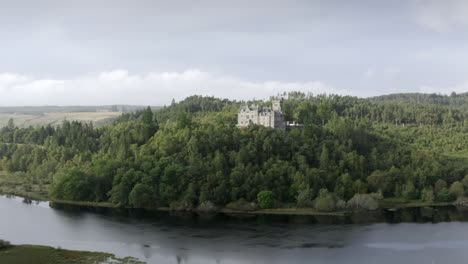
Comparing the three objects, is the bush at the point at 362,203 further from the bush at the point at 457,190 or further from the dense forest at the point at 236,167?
the bush at the point at 457,190

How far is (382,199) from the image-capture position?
9119cm

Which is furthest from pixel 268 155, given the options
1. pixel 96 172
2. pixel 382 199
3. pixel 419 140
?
pixel 419 140

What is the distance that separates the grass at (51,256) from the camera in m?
54.5

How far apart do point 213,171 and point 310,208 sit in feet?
64.0

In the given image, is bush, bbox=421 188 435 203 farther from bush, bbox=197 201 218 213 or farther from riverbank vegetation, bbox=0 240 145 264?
riverbank vegetation, bbox=0 240 145 264

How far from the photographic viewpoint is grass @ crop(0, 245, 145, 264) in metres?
54.5

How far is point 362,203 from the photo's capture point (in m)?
85.1

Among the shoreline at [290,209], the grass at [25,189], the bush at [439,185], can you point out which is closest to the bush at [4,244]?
the shoreline at [290,209]

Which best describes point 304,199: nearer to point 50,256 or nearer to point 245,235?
point 245,235

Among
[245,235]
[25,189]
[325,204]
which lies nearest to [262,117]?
[325,204]

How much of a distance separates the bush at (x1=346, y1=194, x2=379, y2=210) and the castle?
90.1 ft

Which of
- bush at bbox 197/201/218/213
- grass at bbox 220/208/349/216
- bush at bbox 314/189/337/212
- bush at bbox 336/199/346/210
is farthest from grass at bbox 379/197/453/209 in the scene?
bush at bbox 197/201/218/213

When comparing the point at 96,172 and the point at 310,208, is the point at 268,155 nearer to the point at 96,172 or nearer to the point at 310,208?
the point at 310,208

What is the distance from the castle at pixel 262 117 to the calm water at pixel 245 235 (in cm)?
3169
